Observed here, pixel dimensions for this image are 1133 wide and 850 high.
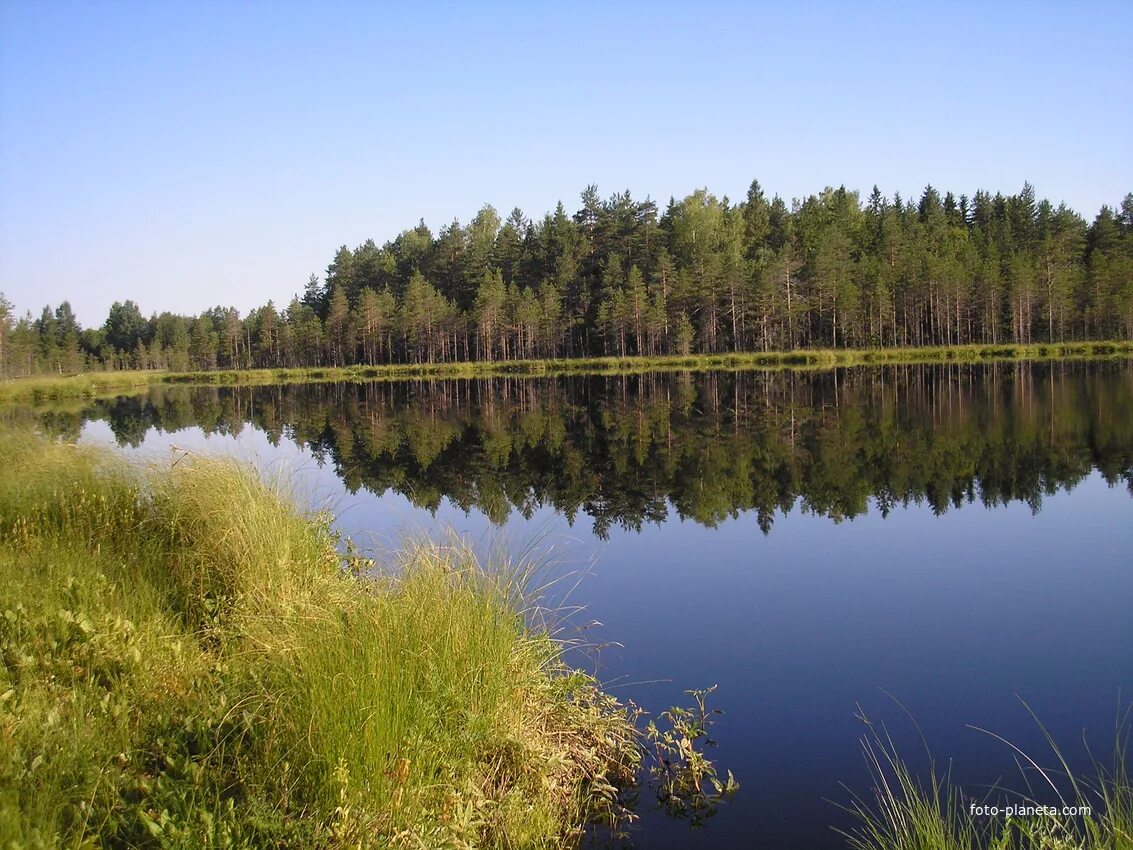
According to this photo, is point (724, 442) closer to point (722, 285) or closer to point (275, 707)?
point (275, 707)

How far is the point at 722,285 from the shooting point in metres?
79.6

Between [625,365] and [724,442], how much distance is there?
2145 inches

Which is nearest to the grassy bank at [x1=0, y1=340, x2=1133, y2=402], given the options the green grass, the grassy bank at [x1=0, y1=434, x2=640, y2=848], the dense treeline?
the dense treeline

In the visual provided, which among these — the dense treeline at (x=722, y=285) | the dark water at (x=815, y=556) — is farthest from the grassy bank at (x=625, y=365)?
the dark water at (x=815, y=556)

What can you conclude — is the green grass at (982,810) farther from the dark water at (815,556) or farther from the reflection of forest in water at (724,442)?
the reflection of forest in water at (724,442)

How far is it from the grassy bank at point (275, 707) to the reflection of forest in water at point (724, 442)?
7.56 m

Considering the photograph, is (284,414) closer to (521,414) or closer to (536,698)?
(521,414)

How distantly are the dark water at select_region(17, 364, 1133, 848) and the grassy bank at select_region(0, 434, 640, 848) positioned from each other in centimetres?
101

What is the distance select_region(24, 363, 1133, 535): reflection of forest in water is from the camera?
16.1m

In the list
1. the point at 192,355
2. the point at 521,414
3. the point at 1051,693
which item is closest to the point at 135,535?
the point at 1051,693

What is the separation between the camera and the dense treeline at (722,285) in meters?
76.4

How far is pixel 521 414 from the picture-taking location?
119 feet

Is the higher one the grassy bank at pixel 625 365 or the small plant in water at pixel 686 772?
the grassy bank at pixel 625 365

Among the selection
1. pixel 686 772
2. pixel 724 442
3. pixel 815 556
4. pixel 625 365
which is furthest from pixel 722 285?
pixel 686 772
